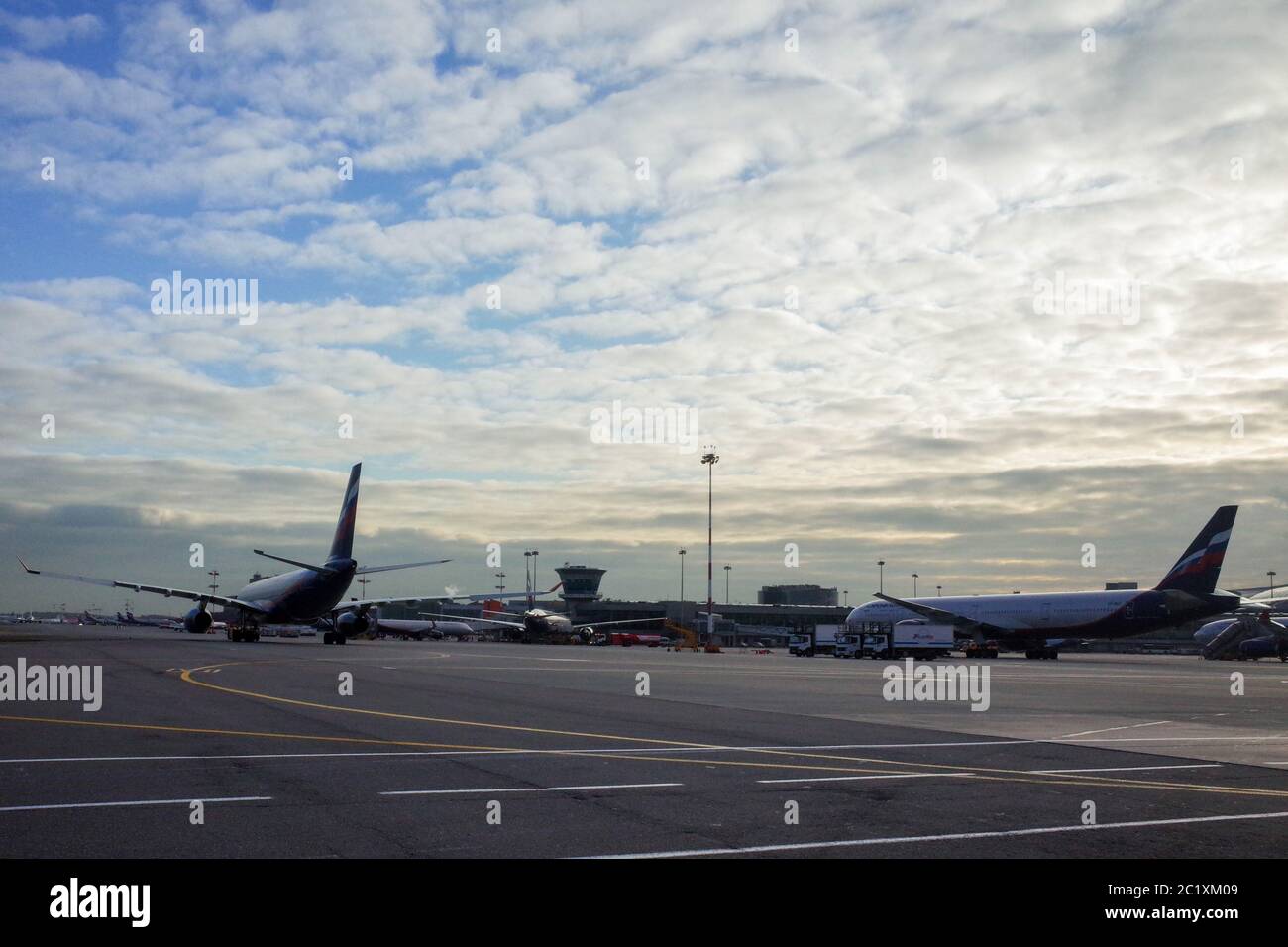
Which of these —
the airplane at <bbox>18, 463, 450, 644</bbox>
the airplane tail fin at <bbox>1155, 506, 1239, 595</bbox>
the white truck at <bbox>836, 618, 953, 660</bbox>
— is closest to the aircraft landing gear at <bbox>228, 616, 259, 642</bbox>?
the airplane at <bbox>18, 463, 450, 644</bbox>

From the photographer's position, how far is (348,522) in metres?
A: 76.1

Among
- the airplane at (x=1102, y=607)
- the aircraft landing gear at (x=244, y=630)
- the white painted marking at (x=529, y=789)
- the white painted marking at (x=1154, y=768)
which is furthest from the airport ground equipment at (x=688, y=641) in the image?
the white painted marking at (x=529, y=789)

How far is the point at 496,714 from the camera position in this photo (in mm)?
23766

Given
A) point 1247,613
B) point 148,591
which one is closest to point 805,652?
point 1247,613

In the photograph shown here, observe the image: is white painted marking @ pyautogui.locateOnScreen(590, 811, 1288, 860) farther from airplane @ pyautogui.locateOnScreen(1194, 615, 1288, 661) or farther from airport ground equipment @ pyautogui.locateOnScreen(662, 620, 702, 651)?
airport ground equipment @ pyautogui.locateOnScreen(662, 620, 702, 651)

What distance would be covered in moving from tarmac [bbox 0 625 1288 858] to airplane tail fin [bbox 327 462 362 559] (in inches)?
1861

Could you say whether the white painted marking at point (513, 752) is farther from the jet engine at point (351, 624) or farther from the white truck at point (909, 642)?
the jet engine at point (351, 624)

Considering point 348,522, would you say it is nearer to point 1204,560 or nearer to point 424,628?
point 1204,560

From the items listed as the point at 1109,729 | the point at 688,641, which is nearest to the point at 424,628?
the point at 688,641

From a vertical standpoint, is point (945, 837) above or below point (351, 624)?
above

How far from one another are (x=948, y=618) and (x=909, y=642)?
482 inches

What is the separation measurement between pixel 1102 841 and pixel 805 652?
8124 centimetres

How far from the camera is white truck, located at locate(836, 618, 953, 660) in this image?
245 feet
